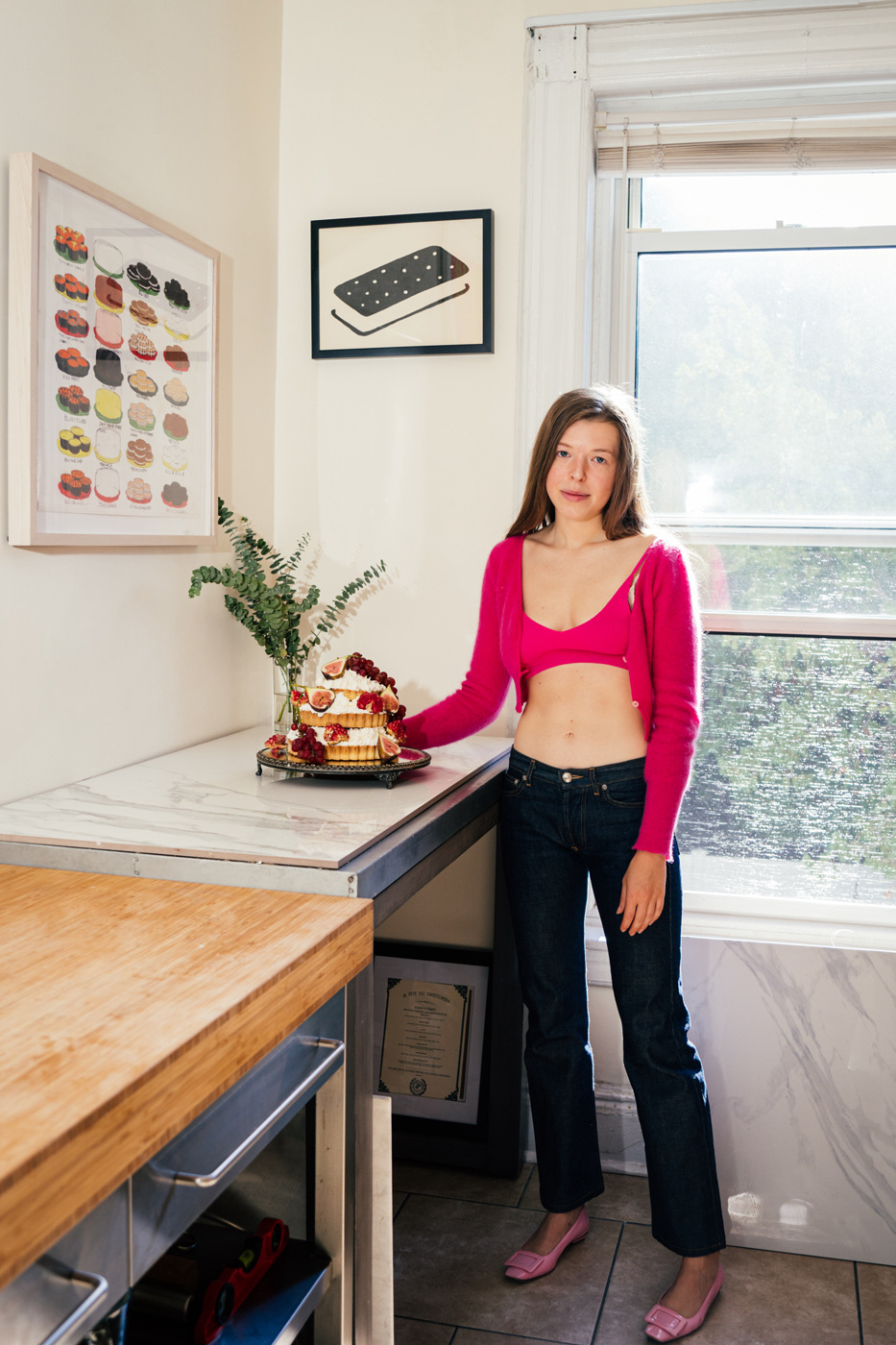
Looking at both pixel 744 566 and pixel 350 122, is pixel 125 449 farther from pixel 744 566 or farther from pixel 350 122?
pixel 744 566

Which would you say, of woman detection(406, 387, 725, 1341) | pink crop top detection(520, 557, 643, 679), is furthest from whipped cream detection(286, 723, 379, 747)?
pink crop top detection(520, 557, 643, 679)

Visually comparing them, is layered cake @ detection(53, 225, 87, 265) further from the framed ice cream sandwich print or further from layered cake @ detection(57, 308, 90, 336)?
the framed ice cream sandwich print

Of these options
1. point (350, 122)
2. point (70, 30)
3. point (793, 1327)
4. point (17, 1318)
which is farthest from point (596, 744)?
point (350, 122)

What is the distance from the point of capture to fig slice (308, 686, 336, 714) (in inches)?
69.8

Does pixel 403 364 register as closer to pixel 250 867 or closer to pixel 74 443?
pixel 74 443

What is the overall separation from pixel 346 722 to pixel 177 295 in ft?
2.84

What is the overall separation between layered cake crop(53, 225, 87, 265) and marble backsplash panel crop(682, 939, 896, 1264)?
1.66m

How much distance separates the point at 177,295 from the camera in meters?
1.99

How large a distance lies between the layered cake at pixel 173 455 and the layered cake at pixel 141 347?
154 mm

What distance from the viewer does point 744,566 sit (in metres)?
2.37

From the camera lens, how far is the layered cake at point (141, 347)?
1.85 m

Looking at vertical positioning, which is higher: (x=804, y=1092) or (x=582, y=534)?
(x=582, y=534)

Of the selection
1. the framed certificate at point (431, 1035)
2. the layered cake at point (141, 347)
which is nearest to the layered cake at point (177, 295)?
the layered cake at point (141, 347)

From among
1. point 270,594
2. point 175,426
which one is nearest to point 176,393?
point 175,426
